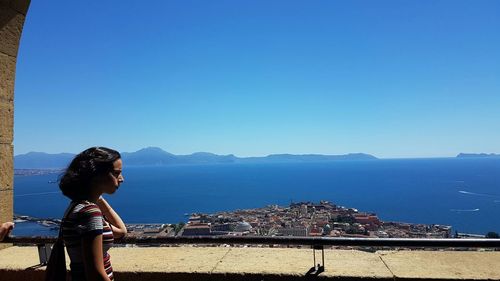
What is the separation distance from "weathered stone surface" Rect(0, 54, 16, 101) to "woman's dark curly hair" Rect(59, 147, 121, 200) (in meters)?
2.46

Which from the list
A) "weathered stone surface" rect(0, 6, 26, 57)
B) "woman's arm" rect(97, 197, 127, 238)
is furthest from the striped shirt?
"weathered stone surface" rect(0, 6, 26, 57)

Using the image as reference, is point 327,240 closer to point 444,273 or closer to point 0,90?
point 444,273

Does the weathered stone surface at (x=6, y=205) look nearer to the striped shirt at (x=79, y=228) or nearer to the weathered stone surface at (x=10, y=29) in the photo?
the weathered stone surface at (x=10, y=29)

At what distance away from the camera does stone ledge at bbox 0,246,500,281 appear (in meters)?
2.67

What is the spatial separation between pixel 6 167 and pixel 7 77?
0.85 m

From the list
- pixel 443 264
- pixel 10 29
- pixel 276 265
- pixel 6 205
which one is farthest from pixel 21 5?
pixel 443 264

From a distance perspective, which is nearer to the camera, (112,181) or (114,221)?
(112,181)

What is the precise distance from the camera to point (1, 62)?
365 cm

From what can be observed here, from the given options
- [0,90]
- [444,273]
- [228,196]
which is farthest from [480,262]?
[228,196]

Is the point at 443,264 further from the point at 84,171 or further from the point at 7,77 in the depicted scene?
the point at 7,77

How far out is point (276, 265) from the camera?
9.45 feet

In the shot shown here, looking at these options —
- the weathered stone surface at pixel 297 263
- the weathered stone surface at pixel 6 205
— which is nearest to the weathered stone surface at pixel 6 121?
the weathered stone surface at pixel 6 205

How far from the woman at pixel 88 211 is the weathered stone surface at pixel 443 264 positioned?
6.35 feet

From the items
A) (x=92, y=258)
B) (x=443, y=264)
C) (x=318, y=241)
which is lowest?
(x=443, y=264)
